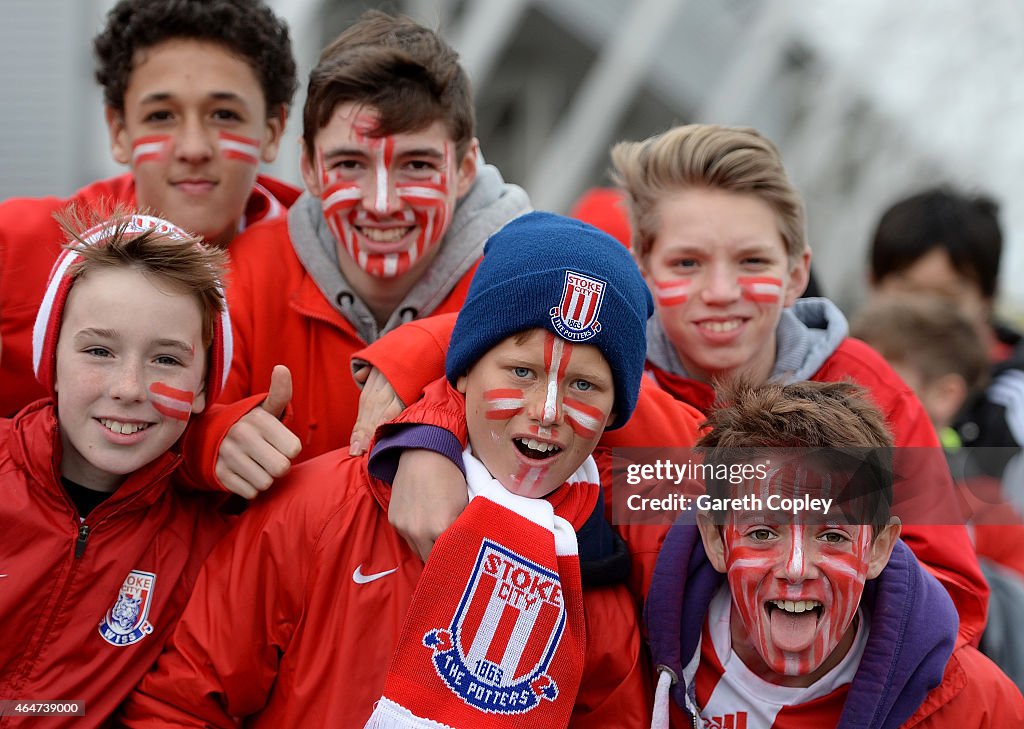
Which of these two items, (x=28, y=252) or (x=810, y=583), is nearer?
(x=810, y=583)

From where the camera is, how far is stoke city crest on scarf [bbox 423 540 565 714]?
8.52ft

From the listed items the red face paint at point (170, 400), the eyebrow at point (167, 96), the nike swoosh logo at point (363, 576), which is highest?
the eyebrow at point (167, 96)

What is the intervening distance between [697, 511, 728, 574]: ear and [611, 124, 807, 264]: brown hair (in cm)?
107

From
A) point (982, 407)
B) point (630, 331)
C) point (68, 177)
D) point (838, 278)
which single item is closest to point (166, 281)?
point (630, 331)

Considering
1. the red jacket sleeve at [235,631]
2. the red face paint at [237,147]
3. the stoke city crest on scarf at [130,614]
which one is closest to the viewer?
the red jacket sleeve at [235,631]

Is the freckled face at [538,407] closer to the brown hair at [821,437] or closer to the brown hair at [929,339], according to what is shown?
the brown hair at [821,437]

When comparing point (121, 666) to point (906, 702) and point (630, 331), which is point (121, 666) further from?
point (906, 702)

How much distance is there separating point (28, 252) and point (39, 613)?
1212 millimetres

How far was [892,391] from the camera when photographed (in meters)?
3.43

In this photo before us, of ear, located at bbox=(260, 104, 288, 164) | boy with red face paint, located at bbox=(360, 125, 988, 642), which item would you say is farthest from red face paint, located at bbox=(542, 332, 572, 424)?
ear, located at bbox=(260, 104, 288, 164)

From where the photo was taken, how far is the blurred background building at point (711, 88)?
10.6 meters

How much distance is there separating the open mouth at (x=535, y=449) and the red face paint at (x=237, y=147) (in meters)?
1.54

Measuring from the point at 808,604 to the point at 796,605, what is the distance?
3 centimetres

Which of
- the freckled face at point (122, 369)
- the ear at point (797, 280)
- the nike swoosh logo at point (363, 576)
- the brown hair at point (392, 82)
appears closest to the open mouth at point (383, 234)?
the brown hair at point (392, 82)
